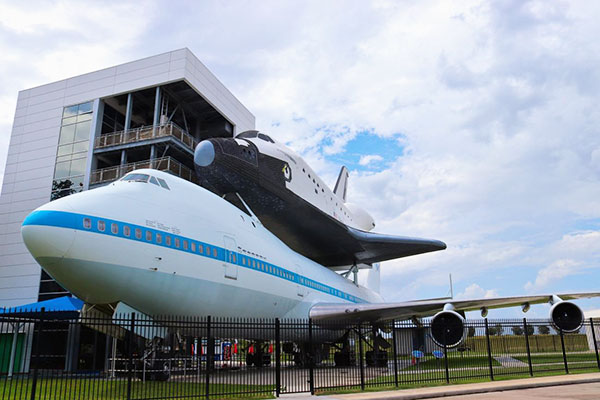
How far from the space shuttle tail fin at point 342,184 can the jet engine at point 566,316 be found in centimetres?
2025

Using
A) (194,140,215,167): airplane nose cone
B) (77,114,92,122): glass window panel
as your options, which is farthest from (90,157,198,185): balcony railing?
(194,140,215,167): airplane nose cone

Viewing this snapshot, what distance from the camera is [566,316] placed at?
17.2m

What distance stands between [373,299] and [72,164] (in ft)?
67.3

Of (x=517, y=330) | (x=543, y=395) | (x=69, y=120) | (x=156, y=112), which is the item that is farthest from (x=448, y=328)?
(x=69, y=120)

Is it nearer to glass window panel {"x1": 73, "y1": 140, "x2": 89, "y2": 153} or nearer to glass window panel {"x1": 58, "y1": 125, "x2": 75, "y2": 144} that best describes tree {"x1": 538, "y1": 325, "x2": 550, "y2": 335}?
glass window panel {"x1": 73, "y1": 140, "x2": 89, "y2": 153}

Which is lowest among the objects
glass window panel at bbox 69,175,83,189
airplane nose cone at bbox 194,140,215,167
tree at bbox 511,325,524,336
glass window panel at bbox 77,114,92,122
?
tree at bbox 511,325,524,336

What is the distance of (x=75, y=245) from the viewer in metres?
9.64

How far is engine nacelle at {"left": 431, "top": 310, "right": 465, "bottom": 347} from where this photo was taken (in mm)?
15438

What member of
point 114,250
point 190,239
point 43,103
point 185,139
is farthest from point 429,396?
point 43,103

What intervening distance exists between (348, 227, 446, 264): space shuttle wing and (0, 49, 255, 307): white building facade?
10508 millimetres

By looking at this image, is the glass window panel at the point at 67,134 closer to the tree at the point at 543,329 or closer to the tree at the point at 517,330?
the tree at the point at 517,330

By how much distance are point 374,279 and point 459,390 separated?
26.9 metres

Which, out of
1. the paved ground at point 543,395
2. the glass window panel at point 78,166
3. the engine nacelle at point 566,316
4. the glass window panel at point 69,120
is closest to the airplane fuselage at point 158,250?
the paved ground at point 543,395

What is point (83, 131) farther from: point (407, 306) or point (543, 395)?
point (543, 395)
